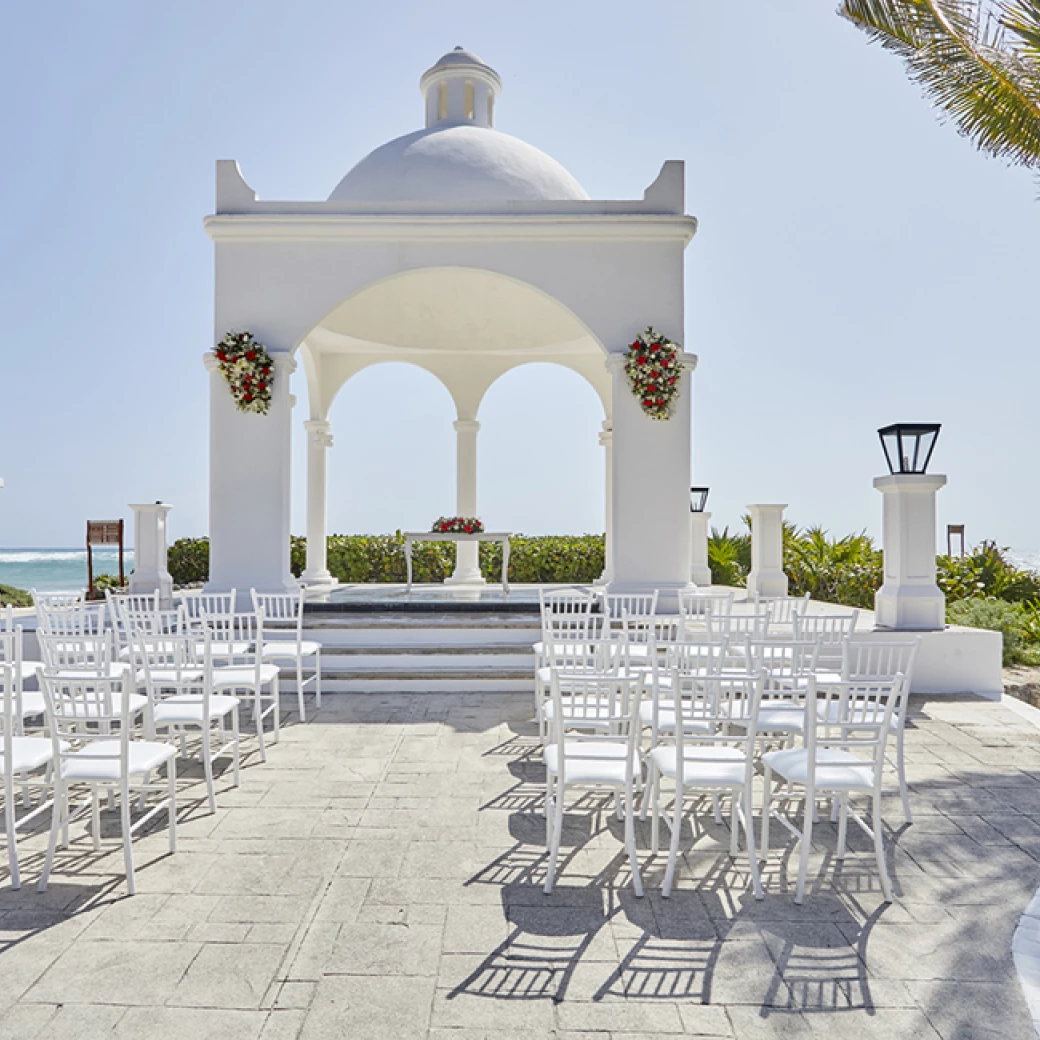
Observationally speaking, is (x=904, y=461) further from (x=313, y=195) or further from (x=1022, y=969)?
(x=313, y=195)

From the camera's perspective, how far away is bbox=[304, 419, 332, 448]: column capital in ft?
40.8

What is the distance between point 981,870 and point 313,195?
1120cm

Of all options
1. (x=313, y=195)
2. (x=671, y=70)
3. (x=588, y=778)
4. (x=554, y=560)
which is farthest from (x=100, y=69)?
(x=554, y=560)

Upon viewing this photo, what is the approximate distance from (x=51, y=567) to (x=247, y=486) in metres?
44.5

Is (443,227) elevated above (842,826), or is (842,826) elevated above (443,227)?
(443,227)

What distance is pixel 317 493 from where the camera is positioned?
12648mm

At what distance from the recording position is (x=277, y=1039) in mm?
2350

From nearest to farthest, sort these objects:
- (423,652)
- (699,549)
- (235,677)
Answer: (235,677) → (423,652) → (699,549)

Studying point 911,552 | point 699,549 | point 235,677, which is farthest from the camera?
point 699,549

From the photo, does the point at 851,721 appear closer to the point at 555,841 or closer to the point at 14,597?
the point at 555,841

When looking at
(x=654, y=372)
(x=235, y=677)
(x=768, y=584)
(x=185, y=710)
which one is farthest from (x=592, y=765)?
(x=768, y=584)

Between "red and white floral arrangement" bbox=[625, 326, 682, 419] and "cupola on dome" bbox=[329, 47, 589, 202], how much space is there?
9.13ft

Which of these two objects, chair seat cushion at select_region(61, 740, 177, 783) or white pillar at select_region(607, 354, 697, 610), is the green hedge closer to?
white pillar at select_region(607, 354, 697, 610)

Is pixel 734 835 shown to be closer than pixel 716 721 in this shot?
Yes
